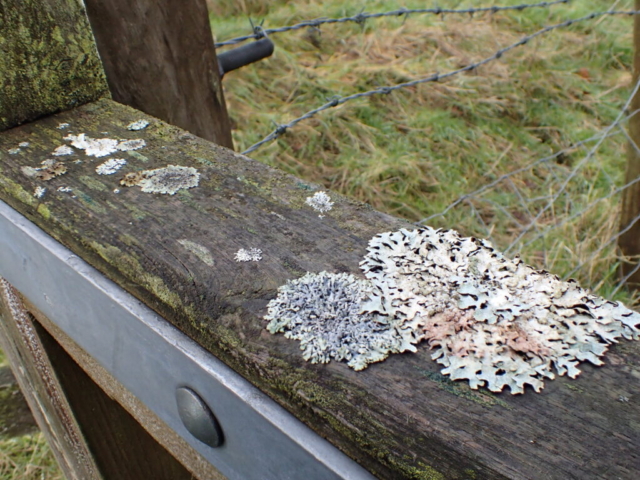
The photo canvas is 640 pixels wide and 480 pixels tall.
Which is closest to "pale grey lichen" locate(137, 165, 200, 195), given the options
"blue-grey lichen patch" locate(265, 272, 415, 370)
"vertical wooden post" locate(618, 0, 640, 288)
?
"blue-grey lichen patch" locate(265, 272, 415, 370)

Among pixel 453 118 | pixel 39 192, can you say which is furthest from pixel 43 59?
pixel 453 118

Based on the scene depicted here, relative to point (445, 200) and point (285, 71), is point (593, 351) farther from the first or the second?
point (285, 71)

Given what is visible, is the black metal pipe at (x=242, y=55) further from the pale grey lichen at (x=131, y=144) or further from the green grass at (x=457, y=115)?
the green grass at (x=457, y=115)

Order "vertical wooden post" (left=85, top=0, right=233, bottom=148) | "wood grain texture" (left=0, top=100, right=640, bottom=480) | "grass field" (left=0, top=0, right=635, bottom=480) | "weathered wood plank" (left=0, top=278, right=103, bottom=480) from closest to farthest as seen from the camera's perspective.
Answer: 1. "wood grain texture" (left=0, top=100, right=640, bottom=480)
2. "weathered wood plank" (left=0, top=278, right=103, bottom=480)
3. "vertical wooden post" (left=85, top=0, right=233, bottom=148)
4. "grass field" (left=0, top=0, right=635, bottom=480)

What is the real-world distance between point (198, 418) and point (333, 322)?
7.5 inches

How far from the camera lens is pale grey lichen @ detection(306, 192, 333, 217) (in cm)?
68

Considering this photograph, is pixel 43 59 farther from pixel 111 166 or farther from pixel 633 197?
pixel 633 197

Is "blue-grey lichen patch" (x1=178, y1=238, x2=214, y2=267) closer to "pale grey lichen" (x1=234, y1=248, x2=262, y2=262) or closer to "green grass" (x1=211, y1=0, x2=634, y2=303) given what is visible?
"pale grey lichen" (x1=234, y1=248, x2=262, y2=262)

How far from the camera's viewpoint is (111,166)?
80 centimetres

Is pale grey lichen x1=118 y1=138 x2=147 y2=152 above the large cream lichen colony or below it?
above

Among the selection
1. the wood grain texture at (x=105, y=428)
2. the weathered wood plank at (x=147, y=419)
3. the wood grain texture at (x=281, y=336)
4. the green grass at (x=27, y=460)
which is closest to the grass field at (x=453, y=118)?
the green grass at (x=27, y=460)

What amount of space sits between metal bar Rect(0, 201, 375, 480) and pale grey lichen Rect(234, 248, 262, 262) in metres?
0.10

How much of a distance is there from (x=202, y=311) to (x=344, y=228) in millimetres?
199

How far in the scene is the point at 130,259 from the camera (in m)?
0.62
